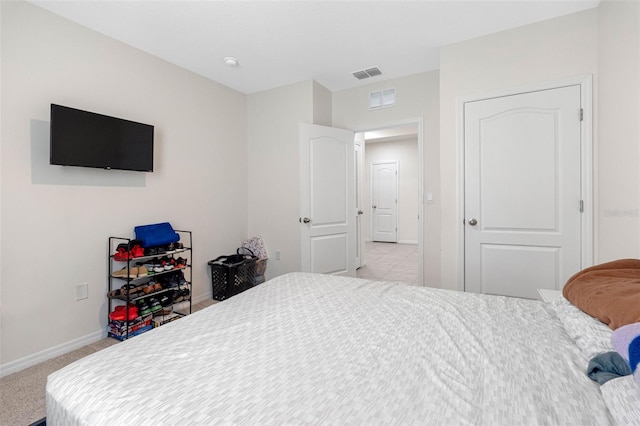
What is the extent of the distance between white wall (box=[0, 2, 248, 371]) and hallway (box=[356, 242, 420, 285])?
8.42ft

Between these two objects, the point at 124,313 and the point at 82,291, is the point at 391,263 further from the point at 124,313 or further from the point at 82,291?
the point at 82,291

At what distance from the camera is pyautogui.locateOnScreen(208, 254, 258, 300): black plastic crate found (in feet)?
10.9

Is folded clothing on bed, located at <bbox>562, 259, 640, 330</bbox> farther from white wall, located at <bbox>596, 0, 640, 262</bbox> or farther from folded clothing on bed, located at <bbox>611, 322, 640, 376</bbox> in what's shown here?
white wall, located at <bbox>596, 0, 640, 262</bbox>

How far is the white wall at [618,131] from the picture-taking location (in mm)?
1808

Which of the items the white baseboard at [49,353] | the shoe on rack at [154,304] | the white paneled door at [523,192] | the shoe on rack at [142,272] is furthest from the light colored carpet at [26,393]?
the white paneled door at [523,192]

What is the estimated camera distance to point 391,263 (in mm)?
5230

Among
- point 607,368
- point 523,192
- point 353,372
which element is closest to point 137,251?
point 353,372

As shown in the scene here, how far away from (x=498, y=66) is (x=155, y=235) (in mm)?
3405

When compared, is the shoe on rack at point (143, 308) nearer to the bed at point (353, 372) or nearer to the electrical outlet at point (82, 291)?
the electrical outlet at point (82, 291)

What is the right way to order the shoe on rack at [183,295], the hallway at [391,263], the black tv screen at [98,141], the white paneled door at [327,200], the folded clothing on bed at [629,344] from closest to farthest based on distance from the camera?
the folded clothing on bed at [629,344] → the black tv screen at [98,141] → the shoe on rack at [183,295] → the white paneled door at [327,200] → the hallway at [391,263]

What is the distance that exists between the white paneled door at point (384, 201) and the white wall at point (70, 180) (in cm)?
527

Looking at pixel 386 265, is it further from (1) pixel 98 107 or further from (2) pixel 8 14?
(2) pixel 8 14

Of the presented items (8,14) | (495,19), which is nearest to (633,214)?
(495,19)

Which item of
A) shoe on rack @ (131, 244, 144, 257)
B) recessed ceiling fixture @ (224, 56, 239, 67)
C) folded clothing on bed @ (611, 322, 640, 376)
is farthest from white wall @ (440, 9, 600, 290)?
shoe on rack @ (131, 244, 144, 257)
